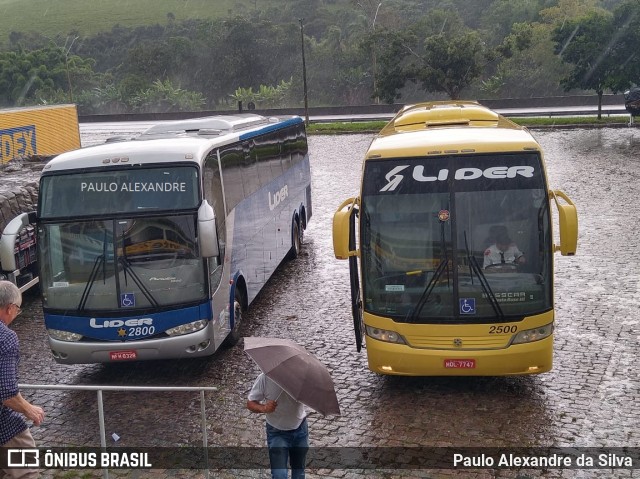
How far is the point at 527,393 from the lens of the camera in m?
9.48

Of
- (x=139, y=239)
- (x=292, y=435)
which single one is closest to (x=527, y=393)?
(x=292, y=435)

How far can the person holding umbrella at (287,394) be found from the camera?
5918 millimetres

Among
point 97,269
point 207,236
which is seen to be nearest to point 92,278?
point 97,269

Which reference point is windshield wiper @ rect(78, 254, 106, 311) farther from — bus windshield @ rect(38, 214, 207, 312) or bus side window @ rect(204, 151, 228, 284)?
bus side window @ rect(204, 151, 228, 284)

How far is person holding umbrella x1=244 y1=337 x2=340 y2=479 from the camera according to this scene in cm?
592

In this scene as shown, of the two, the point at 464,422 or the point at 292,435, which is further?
the point at 464,422

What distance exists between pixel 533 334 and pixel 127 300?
492cm

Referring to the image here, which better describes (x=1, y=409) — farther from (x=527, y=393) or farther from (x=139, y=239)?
(x=527, y=393)

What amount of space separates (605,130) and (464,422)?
1301 inches

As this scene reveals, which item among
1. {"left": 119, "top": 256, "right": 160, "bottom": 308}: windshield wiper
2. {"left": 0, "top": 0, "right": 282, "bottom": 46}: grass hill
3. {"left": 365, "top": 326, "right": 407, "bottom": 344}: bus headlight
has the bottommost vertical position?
{"left": 365, "top": 326, "right": 407, "bottom": 344}: bus headlight

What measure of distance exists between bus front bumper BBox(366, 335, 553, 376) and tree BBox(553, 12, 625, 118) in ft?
114

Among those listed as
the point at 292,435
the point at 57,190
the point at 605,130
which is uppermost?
the point at 57,190

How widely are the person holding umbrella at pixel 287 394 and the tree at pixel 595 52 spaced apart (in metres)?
38.1

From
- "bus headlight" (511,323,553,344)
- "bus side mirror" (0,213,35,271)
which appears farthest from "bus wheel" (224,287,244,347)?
"bus headlight" (511,323,553,344)
